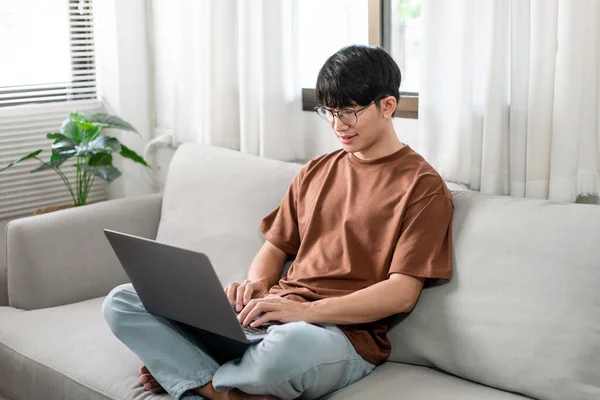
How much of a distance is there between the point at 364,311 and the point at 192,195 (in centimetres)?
97

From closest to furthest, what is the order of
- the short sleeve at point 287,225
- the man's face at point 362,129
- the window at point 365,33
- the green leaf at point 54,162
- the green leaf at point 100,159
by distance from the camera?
the man's face at point 362,129, the short sleeve at point 287,225, the window at point 365,33, the green leaf at point 54,162, the green leaf at point 100,159

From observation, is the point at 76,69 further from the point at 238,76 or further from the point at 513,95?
the point at 513,95

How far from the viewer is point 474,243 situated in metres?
1.91

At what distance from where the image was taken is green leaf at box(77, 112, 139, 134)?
3.10 metres

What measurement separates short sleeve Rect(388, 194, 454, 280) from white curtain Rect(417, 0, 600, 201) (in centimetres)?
31

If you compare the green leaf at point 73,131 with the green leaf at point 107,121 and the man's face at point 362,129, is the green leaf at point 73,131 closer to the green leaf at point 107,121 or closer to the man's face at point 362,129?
the green leaf at point 107,121

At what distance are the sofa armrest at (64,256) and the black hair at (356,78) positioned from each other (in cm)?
100

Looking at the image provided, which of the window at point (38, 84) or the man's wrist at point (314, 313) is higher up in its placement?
the window at point (38, 84)

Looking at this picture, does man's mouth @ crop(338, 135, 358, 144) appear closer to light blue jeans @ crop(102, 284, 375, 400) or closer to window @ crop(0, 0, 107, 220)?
light blue jeans @ crop(102, 284, 375, 400)

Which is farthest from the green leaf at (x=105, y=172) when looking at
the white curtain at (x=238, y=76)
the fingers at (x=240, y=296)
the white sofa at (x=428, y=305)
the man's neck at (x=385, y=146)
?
→ the man's neck at (x=385, y=146)

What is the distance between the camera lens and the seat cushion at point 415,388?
1.73 meters

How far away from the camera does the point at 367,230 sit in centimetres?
197

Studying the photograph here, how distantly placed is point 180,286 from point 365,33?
1.30 metres

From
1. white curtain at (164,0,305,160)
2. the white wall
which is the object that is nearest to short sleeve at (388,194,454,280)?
white curtain at (164,0,305,160)
